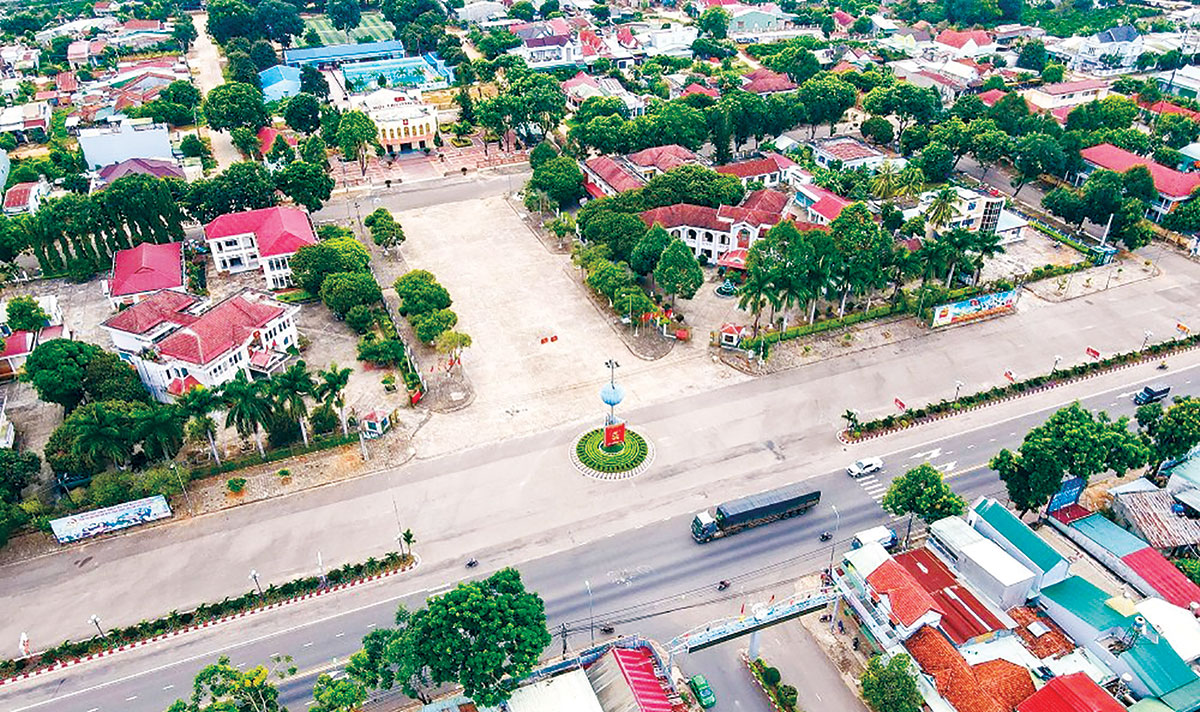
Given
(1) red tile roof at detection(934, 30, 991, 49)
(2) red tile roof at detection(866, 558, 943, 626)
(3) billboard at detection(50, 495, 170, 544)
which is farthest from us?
(1) red tile roof at detection(934, 30, 991, 49)

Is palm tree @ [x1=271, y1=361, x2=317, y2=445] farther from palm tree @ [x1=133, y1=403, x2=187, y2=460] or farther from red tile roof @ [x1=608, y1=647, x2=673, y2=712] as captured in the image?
red tile roof @ [x1=608, y1=647, x2=673, y2=712]

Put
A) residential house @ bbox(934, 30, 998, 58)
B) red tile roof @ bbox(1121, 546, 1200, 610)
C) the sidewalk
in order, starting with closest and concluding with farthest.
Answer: red tile roof @ bbox(1121, 546, 1200, 610)
the sidewalk
residential house @ bbox(934, 30, 998, 58)

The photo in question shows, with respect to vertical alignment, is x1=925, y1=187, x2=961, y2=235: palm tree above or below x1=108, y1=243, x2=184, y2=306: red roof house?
above

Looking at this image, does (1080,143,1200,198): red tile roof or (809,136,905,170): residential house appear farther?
(809,136,905,170): residential house

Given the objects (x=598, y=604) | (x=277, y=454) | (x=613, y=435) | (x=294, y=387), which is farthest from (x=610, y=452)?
(x=277, y=454)

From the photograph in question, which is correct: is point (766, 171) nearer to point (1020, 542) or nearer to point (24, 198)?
point (1020, 542)

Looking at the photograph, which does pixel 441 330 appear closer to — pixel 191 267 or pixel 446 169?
pixel 191 267

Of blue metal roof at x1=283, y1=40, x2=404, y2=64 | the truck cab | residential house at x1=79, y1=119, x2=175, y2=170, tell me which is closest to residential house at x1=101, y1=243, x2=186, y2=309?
residential house at x1=79, y1=119, x2=175, y2=170

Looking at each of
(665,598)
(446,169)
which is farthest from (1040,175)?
(665,598)
